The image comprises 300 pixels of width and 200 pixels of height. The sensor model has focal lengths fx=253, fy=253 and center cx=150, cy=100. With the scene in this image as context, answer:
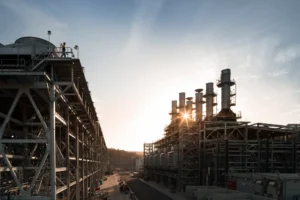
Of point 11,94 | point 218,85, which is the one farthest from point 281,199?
point 218,85

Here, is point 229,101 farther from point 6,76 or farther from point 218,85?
point 6,76

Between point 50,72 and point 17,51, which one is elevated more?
point 17,51

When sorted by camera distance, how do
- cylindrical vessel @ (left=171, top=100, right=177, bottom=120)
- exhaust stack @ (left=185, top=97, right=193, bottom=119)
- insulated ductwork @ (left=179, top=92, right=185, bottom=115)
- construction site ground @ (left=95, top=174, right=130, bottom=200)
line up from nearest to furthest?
construction site ground @ (left=95, top=174, right=130, bottom=200) → exhaust stack @ (left=185, top=97, right=193, bottom=119) → insulated ductwork @ (left=179, top=92, right=185, bottom=115) → cylindrical vessel @ (left=171, top=100, right=177, bottom=120)

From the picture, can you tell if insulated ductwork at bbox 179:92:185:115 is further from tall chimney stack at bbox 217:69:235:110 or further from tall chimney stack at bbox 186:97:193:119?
tall chimney stack at bbox 217:69:235:110

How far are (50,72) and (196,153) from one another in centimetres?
3529

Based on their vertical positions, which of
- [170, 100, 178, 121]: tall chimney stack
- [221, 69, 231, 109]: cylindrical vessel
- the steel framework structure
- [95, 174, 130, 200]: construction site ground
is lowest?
[95, 174, 130, 200]: construction site ground

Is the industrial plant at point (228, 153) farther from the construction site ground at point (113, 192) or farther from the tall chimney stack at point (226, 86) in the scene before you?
the construction site ground at point (113, 192)

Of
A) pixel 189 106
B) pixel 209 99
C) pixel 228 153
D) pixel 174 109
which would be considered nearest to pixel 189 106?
pixel 189 106

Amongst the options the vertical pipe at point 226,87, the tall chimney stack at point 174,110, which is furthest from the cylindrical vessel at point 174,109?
the vertical pipe at point 226,87

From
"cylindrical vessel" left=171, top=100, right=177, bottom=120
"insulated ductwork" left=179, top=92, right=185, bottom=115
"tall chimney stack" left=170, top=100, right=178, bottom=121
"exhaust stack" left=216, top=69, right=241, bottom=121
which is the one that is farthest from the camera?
"cylindrical vessel" left=171, top=100, right=177, bottom=120

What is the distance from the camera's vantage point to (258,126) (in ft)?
136

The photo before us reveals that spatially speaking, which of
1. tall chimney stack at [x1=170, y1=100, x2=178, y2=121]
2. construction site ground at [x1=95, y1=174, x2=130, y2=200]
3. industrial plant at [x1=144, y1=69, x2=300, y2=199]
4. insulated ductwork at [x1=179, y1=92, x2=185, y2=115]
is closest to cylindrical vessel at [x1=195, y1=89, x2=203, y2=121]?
insulated ductwork at [x1=179, y1=92, x2=185, y2=115]

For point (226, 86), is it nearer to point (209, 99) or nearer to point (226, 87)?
point (226, 87)

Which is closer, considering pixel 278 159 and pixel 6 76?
pixel 6 76
